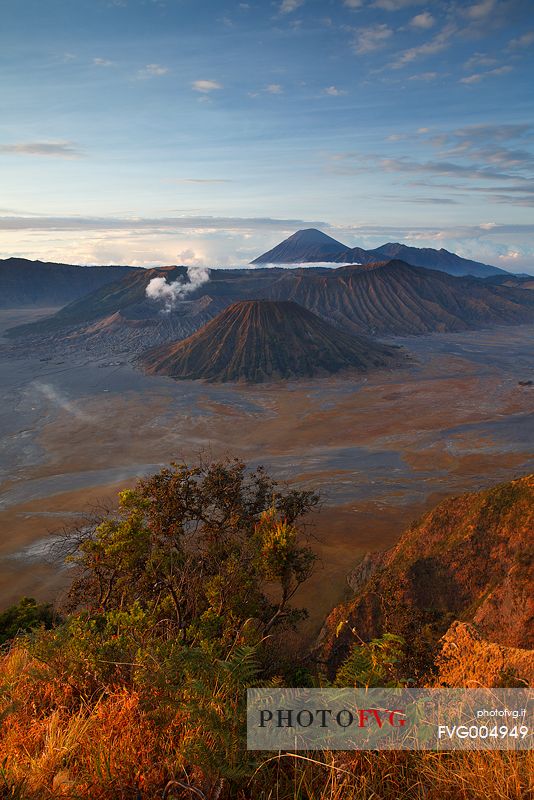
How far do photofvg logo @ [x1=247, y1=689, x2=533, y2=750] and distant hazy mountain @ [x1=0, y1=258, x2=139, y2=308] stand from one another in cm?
18295

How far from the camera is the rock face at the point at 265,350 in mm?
76500

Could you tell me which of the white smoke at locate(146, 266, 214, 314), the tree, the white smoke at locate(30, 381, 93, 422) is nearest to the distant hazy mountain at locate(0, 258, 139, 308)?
the white smoke at locate(146, 266, 214, 314)

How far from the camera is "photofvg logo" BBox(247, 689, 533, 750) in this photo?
8.68 feet

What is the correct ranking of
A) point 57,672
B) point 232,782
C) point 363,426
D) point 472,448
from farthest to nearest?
point 363,426
point 472,448
point 57,672
point 232,782

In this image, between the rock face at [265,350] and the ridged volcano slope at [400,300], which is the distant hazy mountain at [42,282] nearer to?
the ridged volcano slope at [400,300]

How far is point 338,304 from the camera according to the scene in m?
126

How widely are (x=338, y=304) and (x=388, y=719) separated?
12696 centimetres

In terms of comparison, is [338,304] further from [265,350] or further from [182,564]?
[182,564]

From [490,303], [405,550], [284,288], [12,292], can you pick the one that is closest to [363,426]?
[405,550]

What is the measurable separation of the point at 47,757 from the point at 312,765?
1.38 metres

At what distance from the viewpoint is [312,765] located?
2572mm

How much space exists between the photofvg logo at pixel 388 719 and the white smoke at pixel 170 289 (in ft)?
403

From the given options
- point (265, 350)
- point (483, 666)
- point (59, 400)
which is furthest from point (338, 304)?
point (483, 666)

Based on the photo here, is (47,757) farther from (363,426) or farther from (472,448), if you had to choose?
(363,426)
